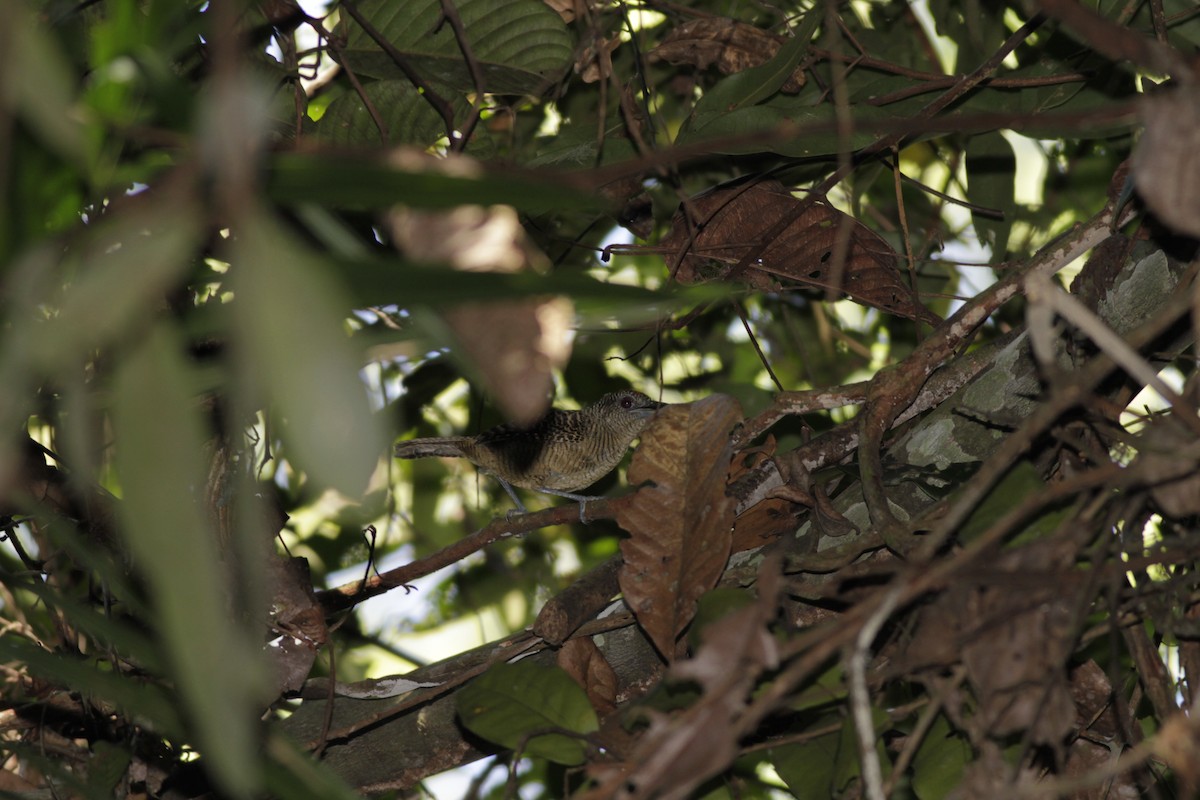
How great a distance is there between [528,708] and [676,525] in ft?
1.18

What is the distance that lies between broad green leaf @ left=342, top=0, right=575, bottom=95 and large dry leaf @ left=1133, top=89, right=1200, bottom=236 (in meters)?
1.52

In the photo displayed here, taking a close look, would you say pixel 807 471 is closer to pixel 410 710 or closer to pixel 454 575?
pixel 410 710

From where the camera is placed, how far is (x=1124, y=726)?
1493mm

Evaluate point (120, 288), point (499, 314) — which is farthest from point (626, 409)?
point (120, 288)

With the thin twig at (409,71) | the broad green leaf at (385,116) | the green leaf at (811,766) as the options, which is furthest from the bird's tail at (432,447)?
the green leaf at (811,766)

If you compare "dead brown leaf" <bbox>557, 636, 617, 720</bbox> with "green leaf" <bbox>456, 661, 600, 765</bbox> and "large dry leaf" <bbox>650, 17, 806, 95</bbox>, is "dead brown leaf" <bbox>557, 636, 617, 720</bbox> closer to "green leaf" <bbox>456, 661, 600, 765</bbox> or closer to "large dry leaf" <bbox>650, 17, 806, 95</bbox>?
"green leaf" <bbox>456, 661, 600, 765</bbox>

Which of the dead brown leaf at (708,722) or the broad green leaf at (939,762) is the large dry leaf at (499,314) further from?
the broad green leaf at (939,762)

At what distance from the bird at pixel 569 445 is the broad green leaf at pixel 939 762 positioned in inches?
76.3

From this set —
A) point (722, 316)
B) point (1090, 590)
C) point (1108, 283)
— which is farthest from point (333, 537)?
point (1090, 590)

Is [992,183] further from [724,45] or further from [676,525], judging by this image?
[676,525]

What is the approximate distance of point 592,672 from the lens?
192 cm

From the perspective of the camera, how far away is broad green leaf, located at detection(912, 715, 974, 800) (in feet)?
5.49

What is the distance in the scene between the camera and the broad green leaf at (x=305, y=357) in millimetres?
714

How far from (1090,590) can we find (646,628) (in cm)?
73
